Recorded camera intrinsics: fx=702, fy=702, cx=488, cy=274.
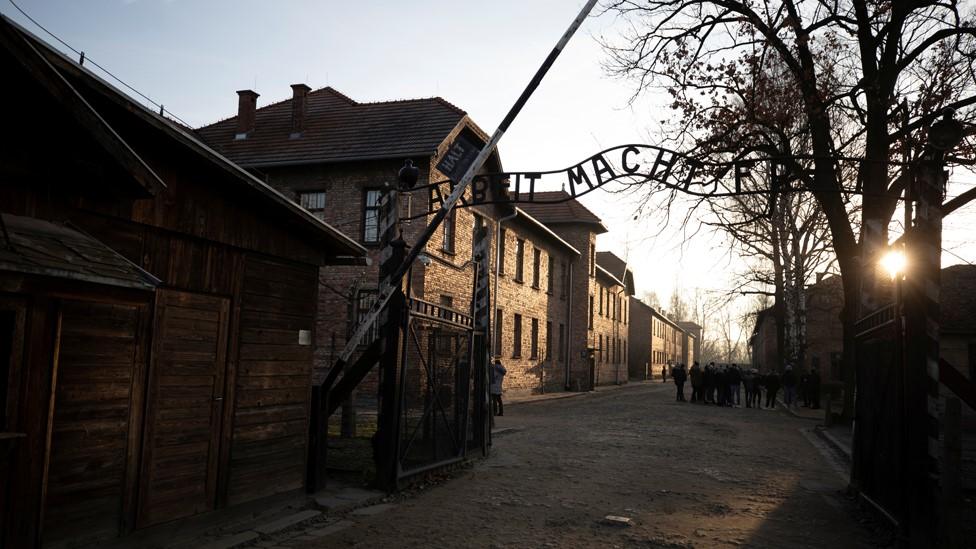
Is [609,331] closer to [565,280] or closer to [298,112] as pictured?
[565,280]

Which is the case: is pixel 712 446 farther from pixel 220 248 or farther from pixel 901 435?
pixel 220 248

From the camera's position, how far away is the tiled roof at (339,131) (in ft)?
72.2

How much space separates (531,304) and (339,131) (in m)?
12.9

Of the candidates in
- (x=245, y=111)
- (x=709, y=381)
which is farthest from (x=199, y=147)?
(x=709, y=381)

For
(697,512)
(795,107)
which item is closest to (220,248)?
(697,512)

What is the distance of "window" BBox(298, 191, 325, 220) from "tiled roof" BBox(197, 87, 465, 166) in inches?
45.9

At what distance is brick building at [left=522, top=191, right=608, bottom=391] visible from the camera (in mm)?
38500

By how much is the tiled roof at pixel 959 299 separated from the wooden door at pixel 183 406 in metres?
24.0

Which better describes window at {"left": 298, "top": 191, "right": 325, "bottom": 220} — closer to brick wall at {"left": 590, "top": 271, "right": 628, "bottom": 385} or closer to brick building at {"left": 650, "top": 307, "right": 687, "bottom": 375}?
brick wall at {"left": 590, "top": 271, "right": 628, "bottom": 385}

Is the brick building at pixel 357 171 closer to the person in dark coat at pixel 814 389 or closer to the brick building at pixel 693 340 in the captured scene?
the person in dark coat at pixel 814 389

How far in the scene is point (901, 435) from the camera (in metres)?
6.60

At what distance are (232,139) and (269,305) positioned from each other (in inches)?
793

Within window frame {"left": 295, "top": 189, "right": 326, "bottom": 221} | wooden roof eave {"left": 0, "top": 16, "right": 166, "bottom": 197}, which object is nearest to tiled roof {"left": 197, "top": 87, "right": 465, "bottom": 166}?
window frame {"left": 295, "top": 189, "right": 326, "bottom": 221}

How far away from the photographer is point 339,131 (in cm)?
2384
